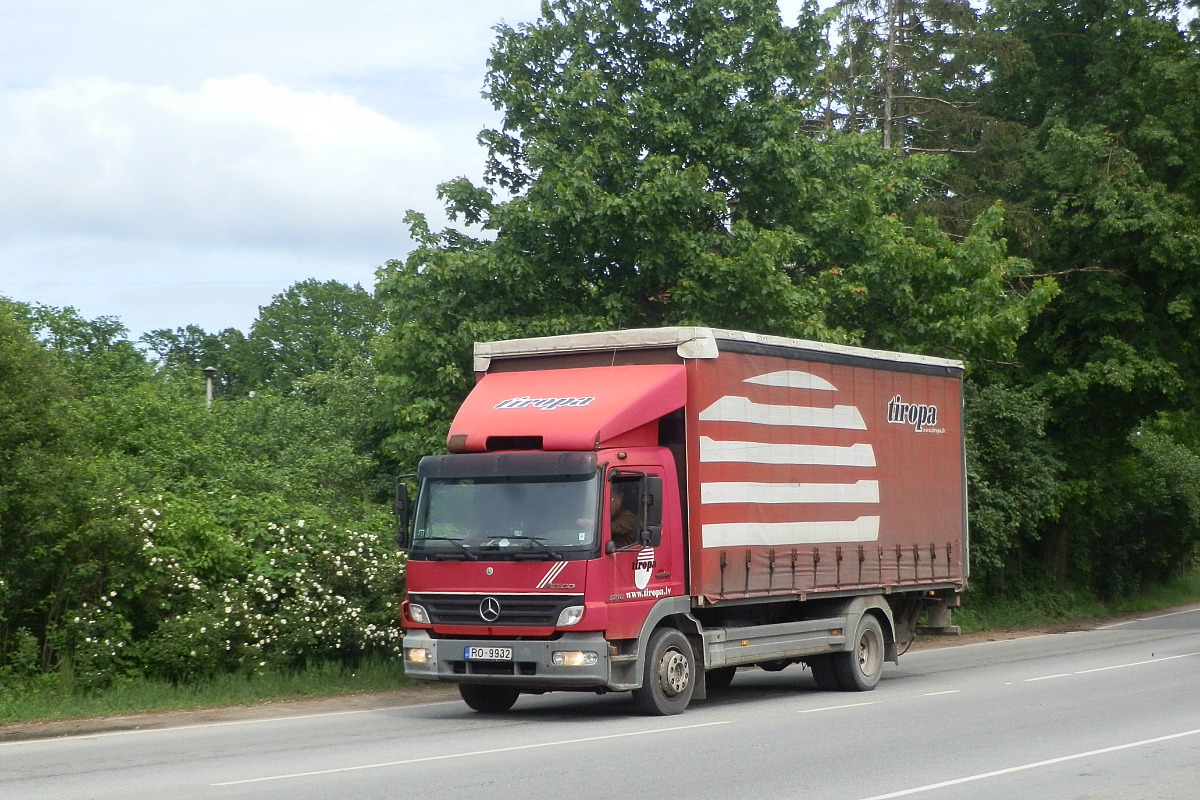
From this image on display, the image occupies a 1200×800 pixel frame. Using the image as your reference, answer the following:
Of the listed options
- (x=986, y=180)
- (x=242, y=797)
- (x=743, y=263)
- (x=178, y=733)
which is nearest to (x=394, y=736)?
(x=178, y=733)

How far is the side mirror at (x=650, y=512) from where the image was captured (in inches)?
536

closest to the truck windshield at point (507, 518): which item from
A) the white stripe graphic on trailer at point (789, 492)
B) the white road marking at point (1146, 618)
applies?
the white stripe graphic on trailer at point (789, 492)

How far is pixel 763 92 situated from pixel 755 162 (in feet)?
4.63

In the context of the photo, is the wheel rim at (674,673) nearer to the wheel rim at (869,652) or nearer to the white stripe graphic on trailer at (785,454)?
the white stripe graphic on trailer at (785,454)

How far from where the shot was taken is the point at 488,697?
49.7 ft

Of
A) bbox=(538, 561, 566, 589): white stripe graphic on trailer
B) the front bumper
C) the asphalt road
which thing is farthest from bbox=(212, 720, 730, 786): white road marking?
bbox=(538, 561, 566, 589): white stripe graphic on trailer

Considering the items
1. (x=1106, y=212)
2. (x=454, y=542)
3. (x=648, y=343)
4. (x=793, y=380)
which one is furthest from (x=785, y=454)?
(x=1106, y=212)

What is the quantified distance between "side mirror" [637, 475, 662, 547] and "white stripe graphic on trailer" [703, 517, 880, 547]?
96 centimetres

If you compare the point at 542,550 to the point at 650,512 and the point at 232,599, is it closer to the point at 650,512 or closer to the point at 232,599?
the point at 650,512

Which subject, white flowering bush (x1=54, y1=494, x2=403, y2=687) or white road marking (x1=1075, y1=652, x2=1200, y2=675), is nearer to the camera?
white flowering bush (x1=54, y1=494, x2=403, y2=687)

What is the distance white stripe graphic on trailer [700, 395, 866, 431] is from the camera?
14.9 meters

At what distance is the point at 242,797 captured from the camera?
9469 mm

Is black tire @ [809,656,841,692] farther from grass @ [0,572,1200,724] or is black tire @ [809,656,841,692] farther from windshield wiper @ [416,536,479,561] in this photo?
windshield wiper @ [416,536,479,561]

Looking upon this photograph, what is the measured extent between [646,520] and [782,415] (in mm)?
2863
